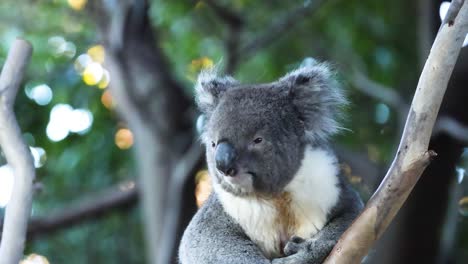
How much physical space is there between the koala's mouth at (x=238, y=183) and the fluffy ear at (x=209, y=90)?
490mm

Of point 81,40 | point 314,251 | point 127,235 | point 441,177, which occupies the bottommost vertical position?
point 127,235

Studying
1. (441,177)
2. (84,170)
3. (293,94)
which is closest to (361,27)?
(441,177)

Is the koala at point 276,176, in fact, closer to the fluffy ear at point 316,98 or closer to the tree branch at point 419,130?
the fluffy ear at point 316,98

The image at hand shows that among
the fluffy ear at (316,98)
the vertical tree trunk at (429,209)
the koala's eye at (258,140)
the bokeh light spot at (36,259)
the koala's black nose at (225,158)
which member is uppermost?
the fluffy ear at (316,98)

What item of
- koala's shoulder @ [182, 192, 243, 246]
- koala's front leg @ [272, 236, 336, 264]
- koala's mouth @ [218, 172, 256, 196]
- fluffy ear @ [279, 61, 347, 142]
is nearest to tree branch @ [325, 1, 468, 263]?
koala's front leg @ [272, 236, 336, 264]

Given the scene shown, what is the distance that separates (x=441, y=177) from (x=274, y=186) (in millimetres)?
3137

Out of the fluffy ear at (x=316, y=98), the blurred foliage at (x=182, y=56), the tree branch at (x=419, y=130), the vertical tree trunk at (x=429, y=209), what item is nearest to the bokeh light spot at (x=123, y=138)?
the blurred foliage at (x=182, y=56)

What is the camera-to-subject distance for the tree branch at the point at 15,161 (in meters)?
3.38

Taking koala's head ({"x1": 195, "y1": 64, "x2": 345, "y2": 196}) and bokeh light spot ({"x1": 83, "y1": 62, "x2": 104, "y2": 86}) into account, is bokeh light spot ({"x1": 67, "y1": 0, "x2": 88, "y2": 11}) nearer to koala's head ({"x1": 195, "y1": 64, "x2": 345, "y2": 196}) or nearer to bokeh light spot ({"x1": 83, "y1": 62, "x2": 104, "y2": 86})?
bokeh light spot ({"x1": 83, "y1": 62, "x2": 104, "y2": 86})

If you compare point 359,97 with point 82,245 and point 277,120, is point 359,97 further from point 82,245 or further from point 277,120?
point 277,120

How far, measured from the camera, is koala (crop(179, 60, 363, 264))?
3502 mm

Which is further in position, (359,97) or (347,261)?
(359,97)

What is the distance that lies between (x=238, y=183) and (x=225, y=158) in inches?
7.1

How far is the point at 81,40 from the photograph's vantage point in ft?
25.7
